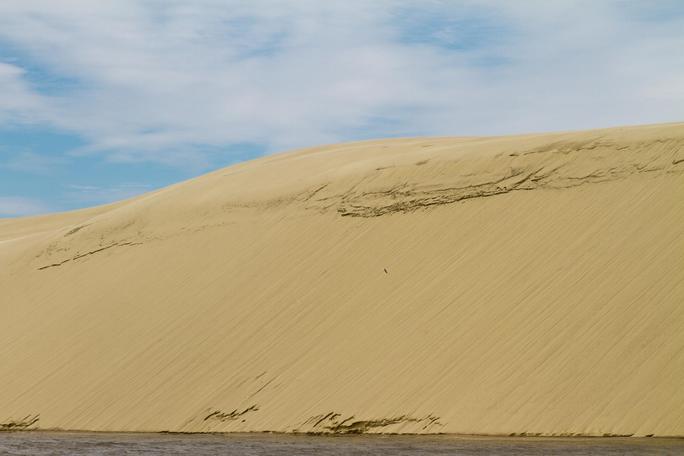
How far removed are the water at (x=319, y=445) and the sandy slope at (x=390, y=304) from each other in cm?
52

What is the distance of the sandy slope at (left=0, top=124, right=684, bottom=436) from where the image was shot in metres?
13.5

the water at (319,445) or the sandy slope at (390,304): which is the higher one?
the sandy slope at (390,304)

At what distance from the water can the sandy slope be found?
1.70ft

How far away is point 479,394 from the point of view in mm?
13609

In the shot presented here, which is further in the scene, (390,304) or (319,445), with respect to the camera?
(390,304)

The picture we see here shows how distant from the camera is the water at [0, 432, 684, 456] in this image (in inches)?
448

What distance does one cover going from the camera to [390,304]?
53.2ft

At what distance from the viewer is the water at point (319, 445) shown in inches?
448

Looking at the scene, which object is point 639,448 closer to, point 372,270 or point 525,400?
point 525,400

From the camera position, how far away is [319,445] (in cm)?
1284

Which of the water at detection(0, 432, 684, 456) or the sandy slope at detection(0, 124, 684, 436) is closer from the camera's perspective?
the water at detection(0, 432, 684, 456)

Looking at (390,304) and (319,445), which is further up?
(390,304)

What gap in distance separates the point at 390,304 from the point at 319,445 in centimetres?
379

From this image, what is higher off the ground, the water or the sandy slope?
the sandy slope
